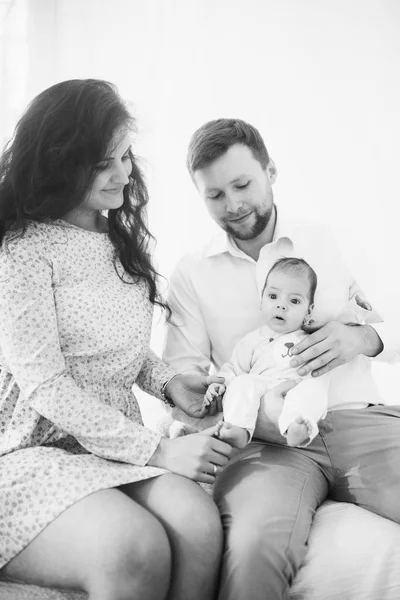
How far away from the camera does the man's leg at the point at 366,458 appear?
155 cm

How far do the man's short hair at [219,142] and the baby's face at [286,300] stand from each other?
0.43 m

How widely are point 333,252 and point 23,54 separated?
6.04ft

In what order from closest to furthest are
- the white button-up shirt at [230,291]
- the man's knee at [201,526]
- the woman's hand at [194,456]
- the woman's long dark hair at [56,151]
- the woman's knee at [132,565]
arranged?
the woman's knee at [132,565] < the man's knee at [201,526] < the woman's hand at [194,456] < the woman's long dark hair at [56,151] < the white button-up shirt at [230,291]

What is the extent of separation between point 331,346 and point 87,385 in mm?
586

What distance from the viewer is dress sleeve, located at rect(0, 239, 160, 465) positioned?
1.39 meters

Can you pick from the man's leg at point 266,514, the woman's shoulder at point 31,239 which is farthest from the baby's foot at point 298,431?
the woman's shoulder at point 31,239

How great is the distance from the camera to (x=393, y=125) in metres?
2.71

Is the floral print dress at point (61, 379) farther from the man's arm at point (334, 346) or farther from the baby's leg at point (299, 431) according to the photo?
the man's arm at point (334, 346)

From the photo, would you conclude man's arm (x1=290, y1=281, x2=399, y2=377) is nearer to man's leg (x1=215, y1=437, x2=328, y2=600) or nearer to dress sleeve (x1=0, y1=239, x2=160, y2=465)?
man's leg (x1=215, y1=437, x2=328, y2=600)

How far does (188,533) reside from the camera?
1.29 metres

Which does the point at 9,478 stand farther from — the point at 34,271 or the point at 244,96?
the point at 244,96

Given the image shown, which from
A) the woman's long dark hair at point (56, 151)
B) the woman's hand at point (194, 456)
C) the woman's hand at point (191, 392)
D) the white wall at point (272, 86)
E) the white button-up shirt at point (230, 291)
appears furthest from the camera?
the white wall at point (272, 86)

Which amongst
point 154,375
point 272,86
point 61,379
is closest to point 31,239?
point 61,379

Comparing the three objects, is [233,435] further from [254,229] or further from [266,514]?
[254,229]
